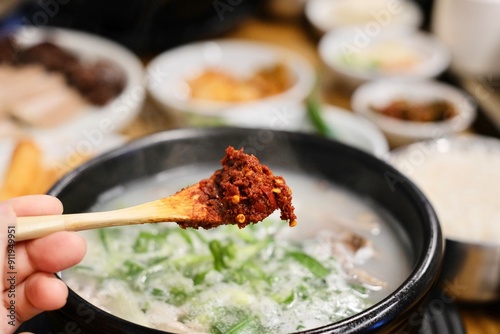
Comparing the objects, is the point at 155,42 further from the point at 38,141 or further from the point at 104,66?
the point at 38,141

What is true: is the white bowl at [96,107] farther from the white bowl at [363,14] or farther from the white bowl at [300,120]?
the white bowl at [363,14]

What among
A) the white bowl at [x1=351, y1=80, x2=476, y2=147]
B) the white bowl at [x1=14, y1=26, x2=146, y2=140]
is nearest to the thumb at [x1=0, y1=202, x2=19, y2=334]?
the white bowl at [x1=14, y1=26, x2=146, y2=140]

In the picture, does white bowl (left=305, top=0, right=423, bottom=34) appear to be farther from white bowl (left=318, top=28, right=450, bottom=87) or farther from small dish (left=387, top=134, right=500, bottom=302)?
small dish (left=387, top=134, right=500, bottom=302)

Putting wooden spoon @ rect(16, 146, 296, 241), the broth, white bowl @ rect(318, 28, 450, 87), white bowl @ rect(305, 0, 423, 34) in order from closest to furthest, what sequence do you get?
1. wooden spoon @ rect(16, 146, 296, 241)
2. the broth
3. white bowl @ rect(318, 28, 450, 87)
4. white bowl @ rect(305, 0, 423, 34)

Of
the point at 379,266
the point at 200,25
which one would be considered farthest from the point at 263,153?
the point at 200,25

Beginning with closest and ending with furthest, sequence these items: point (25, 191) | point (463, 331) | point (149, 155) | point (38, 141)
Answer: point (463, 331) < point (149, 155) < point (25, 191) < point (38, 141)
